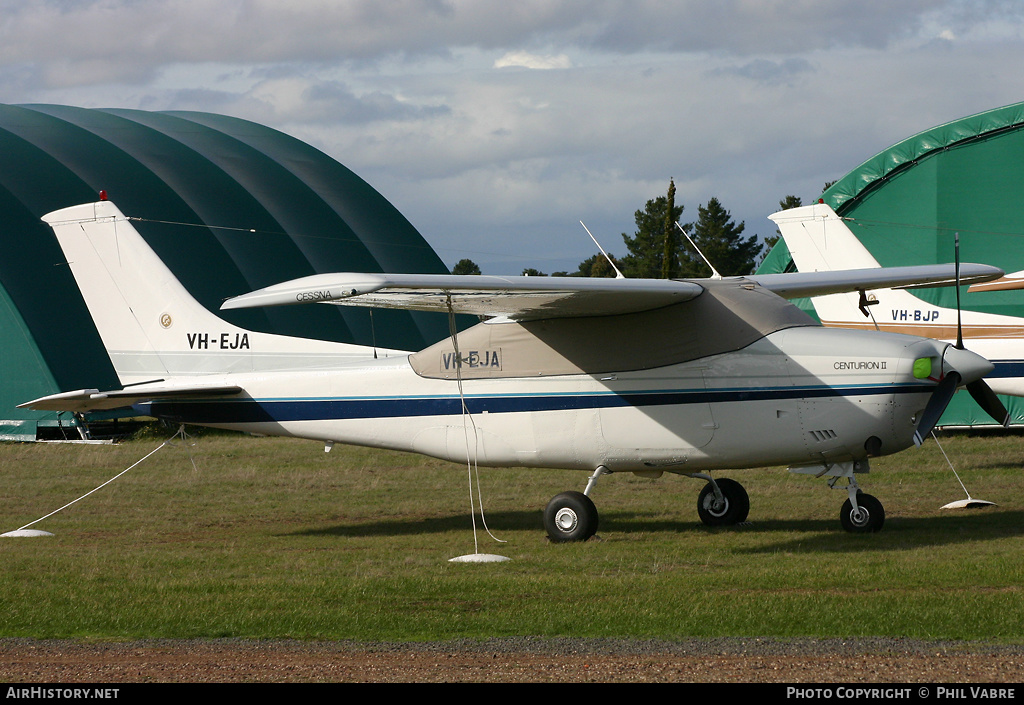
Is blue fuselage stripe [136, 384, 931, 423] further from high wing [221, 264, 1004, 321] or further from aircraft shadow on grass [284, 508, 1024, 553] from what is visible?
aircraft shadow on grass [284, 508, 1024, 553]

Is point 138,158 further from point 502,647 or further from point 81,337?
point 502,647

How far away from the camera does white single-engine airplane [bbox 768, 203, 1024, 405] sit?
17.4 m

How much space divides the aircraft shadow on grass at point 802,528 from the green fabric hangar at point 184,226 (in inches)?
520

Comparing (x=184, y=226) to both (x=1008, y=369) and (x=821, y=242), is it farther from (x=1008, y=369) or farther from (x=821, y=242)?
(x=1008, y=369)

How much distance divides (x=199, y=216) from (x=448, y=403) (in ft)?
66.8

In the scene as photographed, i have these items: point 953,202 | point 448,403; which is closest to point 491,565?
point 448,403

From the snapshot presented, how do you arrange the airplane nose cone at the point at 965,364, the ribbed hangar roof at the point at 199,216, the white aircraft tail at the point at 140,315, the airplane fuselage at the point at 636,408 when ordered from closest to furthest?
the airplane nose cone at the point at 965,364
the airplane fuselage at the point at 636,408
the white aircraft tail at the point at 140,315
the ribbed hangar roof at the point at 199,216

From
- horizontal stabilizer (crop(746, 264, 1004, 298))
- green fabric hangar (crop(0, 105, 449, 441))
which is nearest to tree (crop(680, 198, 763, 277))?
green fabric hangar (crop(0, 105, 449, 441))

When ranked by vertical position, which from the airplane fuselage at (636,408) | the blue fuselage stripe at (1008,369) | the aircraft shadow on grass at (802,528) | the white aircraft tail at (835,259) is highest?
the white aircraft tail at (835,259)

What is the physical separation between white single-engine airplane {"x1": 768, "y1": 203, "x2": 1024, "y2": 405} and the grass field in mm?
1897

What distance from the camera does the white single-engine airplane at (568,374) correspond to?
415 inches

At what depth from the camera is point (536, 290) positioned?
32.8ft

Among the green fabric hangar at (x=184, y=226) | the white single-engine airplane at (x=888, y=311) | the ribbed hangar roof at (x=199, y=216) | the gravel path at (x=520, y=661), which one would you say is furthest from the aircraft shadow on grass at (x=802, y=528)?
the ribbed hangar roof at (x=199, y=216)

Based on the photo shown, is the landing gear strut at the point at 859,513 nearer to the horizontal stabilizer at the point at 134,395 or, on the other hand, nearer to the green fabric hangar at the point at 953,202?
the horizontal stabilizer at the point at 134,395
